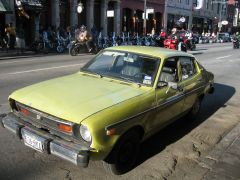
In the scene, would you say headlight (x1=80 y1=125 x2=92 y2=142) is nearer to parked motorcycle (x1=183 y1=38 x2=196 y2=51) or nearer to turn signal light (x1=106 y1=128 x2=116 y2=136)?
turn signal light (x1=106 y1=128 x2=116 y2=136)

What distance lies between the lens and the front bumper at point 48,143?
3.87 meters

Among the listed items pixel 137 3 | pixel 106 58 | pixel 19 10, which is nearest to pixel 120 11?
pixel 137 3

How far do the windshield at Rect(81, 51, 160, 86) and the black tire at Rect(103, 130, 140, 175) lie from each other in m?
0.93

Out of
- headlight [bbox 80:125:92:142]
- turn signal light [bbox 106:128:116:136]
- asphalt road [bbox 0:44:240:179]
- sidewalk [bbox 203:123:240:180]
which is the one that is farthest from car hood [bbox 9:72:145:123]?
sidewalk [bbox 203:123:240:180]

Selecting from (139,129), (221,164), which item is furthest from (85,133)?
(221,164)

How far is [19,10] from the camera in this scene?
24.3 metres

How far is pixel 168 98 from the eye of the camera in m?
5.29

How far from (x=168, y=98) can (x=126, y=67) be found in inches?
32.6

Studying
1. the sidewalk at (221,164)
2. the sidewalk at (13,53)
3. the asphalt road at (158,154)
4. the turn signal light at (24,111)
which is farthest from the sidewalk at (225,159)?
the sidewalk at (13,53)

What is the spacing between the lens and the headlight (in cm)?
390

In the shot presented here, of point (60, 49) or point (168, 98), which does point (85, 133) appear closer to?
point (168, 98)

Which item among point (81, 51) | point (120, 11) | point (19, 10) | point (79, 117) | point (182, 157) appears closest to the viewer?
point (79, 117)

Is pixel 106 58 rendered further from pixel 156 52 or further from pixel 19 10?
pixel 19 10

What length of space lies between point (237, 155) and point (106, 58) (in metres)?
2.62
